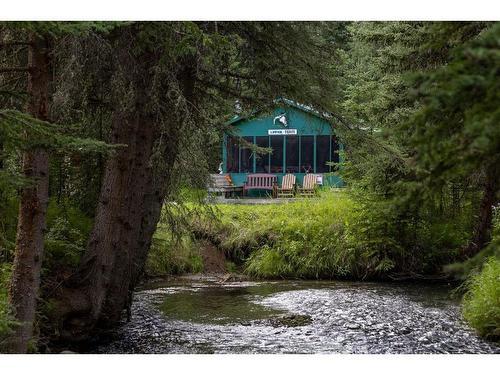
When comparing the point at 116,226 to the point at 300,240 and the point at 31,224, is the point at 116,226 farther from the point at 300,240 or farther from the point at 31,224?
the point at 300,240

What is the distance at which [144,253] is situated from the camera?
660 centimetres

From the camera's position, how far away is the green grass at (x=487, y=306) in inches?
224

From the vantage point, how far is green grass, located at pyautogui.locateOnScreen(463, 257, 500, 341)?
5695mm

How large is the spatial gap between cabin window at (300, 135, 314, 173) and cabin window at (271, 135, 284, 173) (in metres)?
0.55

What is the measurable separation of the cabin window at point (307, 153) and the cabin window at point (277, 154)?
553 millimetres

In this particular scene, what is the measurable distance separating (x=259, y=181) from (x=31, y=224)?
12234 millimetres

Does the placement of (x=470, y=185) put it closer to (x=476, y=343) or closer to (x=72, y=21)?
(x=476, y=343)

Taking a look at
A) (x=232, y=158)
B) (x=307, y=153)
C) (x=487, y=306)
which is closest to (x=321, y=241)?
(x=487, y=306)

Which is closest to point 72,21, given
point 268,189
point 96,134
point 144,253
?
point 96,134

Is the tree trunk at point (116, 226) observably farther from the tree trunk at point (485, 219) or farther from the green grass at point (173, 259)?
the tree trunk at point (485, 219)

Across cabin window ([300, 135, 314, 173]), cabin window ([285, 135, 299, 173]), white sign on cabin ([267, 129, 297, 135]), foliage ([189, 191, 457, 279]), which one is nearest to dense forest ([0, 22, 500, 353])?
foliage ([189, 191, 457, 279])

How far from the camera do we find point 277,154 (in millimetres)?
17078

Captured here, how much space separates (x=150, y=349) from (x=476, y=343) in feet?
9.33

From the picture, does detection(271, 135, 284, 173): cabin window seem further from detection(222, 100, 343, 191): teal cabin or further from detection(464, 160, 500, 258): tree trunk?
detection(464, 160, 500, 258): tree trunk
